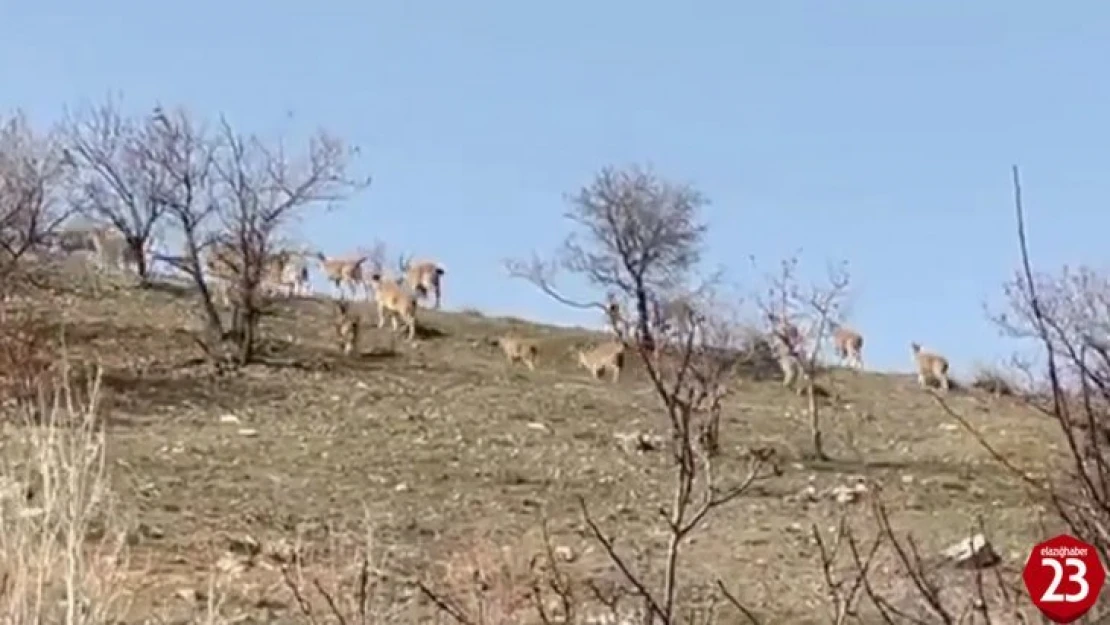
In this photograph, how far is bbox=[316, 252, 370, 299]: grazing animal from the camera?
111 feet

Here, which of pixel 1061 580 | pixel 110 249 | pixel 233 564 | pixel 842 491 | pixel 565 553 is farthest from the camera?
pixel 110 249

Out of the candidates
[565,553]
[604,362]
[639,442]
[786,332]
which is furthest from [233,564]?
[604,362]

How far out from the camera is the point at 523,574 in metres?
6.70

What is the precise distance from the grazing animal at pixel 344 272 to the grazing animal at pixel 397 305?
12.8ft

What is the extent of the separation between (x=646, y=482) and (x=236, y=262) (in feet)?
35.2

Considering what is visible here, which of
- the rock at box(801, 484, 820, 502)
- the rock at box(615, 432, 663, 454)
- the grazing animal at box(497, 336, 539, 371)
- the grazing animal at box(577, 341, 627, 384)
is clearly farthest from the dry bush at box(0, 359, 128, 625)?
the grazing animal at box(497, 336, 539, 371)

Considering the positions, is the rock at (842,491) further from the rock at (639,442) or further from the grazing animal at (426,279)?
the grazing animal at (426,279)

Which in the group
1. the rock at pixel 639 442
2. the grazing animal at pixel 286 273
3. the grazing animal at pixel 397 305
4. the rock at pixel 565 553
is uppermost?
the grazing animal at pixel 286 273

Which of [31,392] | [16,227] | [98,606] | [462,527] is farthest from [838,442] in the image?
[98,606]

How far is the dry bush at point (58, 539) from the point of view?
3.21 m

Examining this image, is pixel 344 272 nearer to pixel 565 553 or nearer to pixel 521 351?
pixel 521 351

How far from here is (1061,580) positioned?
197cm

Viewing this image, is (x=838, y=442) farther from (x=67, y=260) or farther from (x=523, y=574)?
(x=67, y=260)

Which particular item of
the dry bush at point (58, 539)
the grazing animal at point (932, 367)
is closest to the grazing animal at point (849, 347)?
the grazing animal at point (932, 367)
